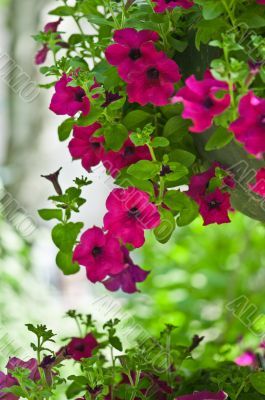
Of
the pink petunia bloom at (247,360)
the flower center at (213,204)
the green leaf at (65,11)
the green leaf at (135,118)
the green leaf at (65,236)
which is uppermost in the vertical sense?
the green leaf at (65,11)

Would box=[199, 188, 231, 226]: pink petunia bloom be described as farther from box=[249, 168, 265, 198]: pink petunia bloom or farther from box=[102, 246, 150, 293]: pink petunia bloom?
box=[102, 246, 150, 293]: pink petunia bloom

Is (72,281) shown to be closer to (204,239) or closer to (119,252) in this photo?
(204,239)

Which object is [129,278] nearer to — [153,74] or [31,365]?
[31,365]

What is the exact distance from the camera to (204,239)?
308cm

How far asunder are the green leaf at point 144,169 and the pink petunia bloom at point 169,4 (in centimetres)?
20

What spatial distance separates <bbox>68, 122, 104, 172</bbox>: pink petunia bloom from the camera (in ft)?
3.12

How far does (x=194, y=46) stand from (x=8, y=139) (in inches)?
95.9

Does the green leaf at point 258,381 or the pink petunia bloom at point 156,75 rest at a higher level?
the pink petunia bloom at point 156,75

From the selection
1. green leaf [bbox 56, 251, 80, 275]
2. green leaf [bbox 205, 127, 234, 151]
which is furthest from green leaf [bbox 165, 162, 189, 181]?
green leaf [bbox 56, 251, 80, 275]

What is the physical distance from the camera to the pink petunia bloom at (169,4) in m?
0.86

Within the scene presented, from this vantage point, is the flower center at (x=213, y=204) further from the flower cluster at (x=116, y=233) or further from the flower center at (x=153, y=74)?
the flower center at (x=153, y=74)

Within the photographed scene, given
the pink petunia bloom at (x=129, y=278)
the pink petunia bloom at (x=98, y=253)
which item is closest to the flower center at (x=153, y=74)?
the pink petunia bloom at (x=98, y=253)

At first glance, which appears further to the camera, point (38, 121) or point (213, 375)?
point (38, 121)

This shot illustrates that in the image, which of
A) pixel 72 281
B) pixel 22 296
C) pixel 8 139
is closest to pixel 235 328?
pixel 22 296
